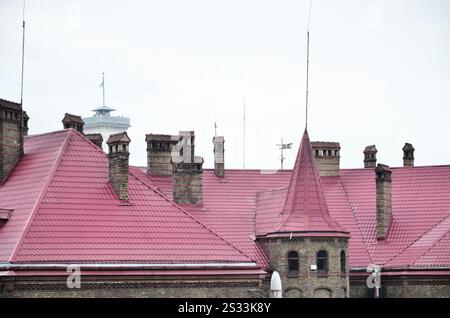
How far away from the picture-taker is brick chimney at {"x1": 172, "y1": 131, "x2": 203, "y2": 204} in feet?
198

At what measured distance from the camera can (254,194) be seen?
64125mm

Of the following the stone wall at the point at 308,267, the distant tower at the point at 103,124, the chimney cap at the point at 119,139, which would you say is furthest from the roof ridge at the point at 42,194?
the distant tower at the point at 103,124

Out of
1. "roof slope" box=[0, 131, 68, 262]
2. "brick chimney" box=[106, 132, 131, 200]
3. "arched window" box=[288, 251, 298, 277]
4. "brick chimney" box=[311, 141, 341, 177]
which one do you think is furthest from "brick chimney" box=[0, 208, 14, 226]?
"brick chimney" box=[311, 141, 341, 177]

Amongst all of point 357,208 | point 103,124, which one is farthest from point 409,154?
point 103,124

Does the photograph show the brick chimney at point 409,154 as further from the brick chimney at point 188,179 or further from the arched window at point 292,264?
the arched window at point 292,264

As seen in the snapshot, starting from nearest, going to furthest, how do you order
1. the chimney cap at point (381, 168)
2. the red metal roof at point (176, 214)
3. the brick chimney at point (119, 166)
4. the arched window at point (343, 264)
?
the red metal roof at point (176, 214), the brick chimney at point (119, 166), the arched window at point (343, 264), the chimney cap at point (381, 168)

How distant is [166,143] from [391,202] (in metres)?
12.3

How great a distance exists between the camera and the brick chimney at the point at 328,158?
66750 mm

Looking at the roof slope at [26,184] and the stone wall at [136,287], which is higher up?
the roof slope at [26,184]

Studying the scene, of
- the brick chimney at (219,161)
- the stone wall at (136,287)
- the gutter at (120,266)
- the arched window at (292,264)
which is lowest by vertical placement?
the stone wall at (136,287)

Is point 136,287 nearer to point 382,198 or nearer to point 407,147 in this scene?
point 382,198

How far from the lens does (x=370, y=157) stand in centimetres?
7025

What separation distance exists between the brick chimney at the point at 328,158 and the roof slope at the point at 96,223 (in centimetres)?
1464
